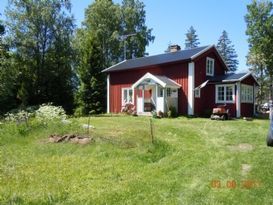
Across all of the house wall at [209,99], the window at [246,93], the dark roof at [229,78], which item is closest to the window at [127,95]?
the house wall at [209,99]

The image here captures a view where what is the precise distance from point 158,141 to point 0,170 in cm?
473

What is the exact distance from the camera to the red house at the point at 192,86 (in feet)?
71.9

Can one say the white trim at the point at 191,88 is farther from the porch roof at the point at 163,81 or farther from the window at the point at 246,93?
the window at the point at 246,93

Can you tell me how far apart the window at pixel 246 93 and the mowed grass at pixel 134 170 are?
11.0m

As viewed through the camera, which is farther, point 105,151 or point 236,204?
point 105,151

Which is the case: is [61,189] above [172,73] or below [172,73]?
below

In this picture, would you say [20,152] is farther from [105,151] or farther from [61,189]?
[61,189]

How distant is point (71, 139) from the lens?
10.9 metres

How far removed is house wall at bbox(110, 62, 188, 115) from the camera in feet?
73.8

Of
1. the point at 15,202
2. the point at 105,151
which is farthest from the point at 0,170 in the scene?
the point at 105,151

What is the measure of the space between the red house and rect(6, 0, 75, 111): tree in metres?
12.7

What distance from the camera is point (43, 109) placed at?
1523cm

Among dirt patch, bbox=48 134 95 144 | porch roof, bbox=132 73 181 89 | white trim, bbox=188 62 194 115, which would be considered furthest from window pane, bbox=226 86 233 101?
dirt patch, bbox=48 134 95 144

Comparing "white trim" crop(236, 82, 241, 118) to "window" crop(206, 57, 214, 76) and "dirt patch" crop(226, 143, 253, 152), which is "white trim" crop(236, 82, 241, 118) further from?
"dirt patch" crop(226, 143, 253, 152)
